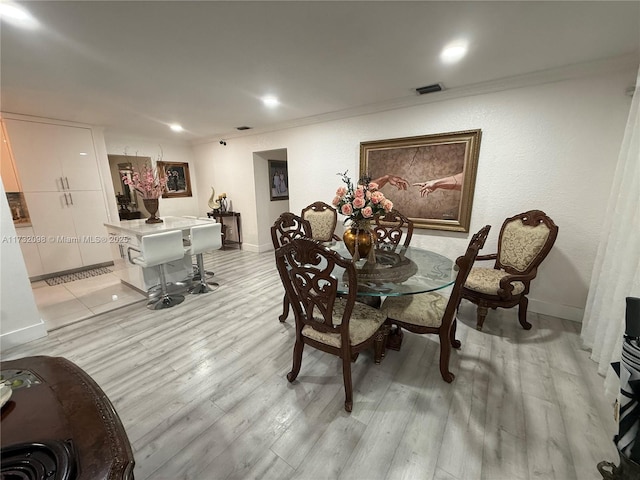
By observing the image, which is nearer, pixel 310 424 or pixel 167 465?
pixel 167 465

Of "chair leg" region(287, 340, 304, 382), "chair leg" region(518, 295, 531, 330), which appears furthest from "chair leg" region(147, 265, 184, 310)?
"chair leg" region(518, 295, 531, 330)

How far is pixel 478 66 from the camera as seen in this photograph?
223 cm

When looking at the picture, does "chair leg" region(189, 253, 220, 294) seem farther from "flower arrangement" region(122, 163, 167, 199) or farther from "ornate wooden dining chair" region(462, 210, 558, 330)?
"ornate wooden dining chair" region(462, 210, 558, 330)

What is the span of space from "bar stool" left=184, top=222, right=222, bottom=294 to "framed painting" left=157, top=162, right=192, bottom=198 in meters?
2.98

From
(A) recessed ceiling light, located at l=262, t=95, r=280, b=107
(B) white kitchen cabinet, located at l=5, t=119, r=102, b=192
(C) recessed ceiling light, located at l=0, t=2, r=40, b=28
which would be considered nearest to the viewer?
(C) recessed ceiling light, located at l=0, t=2, r=40, b=28

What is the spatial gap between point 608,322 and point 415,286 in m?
A: 1.51

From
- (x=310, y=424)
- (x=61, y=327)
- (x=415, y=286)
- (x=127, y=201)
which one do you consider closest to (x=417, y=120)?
(x=415, y=286)

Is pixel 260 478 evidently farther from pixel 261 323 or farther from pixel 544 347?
pixel 544 347

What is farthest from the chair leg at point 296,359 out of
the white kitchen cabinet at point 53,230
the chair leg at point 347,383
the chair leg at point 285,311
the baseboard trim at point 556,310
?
the white kitchen cabinet at point 53,230

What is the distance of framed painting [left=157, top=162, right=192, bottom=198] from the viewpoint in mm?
5393

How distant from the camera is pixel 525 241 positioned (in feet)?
8.05

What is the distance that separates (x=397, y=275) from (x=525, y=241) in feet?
5.09

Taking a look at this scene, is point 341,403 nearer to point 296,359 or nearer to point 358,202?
point 296,359

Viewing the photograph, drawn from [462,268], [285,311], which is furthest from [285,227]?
[462,268]
